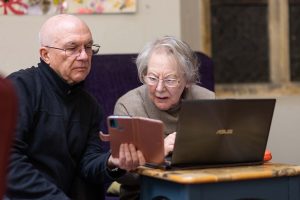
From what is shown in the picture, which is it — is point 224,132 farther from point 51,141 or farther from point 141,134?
point 51,141

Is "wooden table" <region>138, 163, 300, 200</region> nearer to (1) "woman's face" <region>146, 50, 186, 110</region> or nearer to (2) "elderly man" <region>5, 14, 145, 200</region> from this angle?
(2) "elderly man" <region>5, 14, 145, 200</region>

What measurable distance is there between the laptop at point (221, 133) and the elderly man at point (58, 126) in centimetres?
17

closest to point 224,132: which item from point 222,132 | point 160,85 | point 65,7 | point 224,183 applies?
point 222,132

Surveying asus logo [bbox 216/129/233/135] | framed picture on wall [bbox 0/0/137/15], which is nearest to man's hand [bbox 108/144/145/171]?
asus logo [bbox 216/129/233/135]

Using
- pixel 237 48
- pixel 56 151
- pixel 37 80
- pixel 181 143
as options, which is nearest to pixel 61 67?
pixel 37 80

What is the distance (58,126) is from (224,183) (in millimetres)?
627

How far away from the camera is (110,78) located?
9.64 feet

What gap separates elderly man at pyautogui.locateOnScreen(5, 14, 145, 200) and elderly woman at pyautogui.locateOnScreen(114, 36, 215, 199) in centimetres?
19

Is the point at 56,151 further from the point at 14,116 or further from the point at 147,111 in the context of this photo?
the point at 14,116

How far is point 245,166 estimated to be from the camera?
2037mm

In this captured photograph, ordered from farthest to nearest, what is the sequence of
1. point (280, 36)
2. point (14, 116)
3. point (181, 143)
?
1. point (280, 36)
2. point (181, 143)
3. point (14, 116)

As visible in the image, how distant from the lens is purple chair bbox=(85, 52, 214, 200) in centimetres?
291

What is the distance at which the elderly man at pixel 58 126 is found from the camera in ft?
6.56

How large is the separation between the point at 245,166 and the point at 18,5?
1.61 metres
